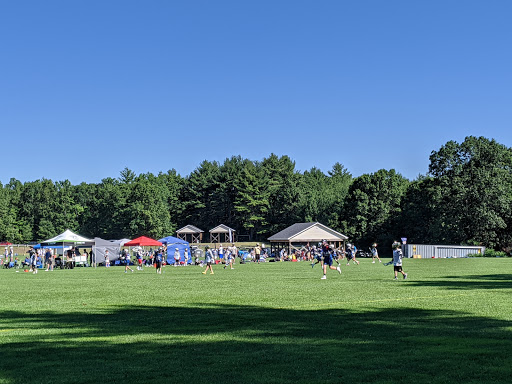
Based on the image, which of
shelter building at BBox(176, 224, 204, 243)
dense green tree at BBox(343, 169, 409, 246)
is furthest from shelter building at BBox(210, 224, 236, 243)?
dense green tree at BBox(343, 169, 409, 246)

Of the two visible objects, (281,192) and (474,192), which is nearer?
(474,192)

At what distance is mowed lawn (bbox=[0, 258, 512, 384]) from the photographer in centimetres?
890

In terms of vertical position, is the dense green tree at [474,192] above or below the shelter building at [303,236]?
above

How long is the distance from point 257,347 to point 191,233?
120324 millimetres

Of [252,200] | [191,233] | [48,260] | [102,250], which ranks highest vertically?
[252,200]

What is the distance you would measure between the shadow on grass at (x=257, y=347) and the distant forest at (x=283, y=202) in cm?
7136

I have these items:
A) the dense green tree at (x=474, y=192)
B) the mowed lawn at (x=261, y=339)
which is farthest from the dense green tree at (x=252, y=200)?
the mowed lawn at (x=261, y=339)

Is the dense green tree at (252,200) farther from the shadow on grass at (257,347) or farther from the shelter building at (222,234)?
the shadow on grass at (257,347)

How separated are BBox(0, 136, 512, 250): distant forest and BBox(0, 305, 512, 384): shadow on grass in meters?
71.4

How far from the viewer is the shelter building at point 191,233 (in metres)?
124

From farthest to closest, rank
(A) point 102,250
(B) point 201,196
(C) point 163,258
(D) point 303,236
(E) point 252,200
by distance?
(B) point 201,196
(E) point 252,200
(D) point 303,236
(A) point 102,250
(C) point 163,258

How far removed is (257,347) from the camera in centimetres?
1098

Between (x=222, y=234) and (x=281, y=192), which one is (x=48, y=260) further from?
(x=281, y=192)

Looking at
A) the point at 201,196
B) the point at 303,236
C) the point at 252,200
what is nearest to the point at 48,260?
the point at 303,236
